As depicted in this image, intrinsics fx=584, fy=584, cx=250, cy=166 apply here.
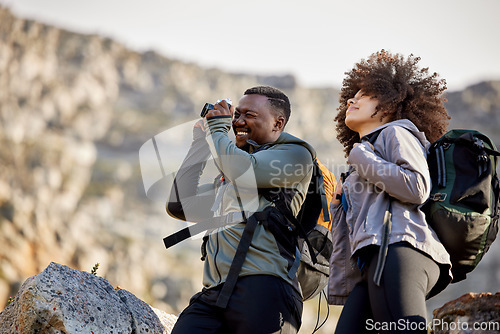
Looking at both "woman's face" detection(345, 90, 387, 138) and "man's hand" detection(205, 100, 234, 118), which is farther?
"woman's face" detection(345, 90, 387, 138)

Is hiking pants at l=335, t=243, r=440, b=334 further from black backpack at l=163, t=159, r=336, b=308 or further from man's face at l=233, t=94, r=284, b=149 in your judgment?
man's face at l=233, t=94, r=284, b=149

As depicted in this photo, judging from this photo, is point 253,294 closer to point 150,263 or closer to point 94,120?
point 150,263

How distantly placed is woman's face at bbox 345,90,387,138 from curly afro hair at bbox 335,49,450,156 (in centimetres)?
4

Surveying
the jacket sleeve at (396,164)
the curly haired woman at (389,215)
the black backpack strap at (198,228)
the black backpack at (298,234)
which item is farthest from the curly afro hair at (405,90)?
the black backpack strap at (198,228)

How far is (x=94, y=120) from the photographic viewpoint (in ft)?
380

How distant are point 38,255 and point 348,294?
6172cm

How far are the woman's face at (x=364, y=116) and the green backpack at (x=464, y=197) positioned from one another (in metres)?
0.68

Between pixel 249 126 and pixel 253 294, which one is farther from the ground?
pixel 249 126

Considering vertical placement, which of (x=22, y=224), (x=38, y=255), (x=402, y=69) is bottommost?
(x=402, y=69)

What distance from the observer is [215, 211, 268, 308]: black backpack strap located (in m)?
3.94

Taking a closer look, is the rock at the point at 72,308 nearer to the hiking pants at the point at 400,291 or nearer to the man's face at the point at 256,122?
the man's face at the point at 256,122

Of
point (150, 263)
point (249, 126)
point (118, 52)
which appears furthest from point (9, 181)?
point (249, 126)

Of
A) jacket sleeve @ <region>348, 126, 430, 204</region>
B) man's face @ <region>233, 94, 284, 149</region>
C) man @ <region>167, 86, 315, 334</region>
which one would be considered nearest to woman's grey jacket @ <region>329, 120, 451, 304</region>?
jacket sleeve @ <region>348, 126, 430, 204</region>
